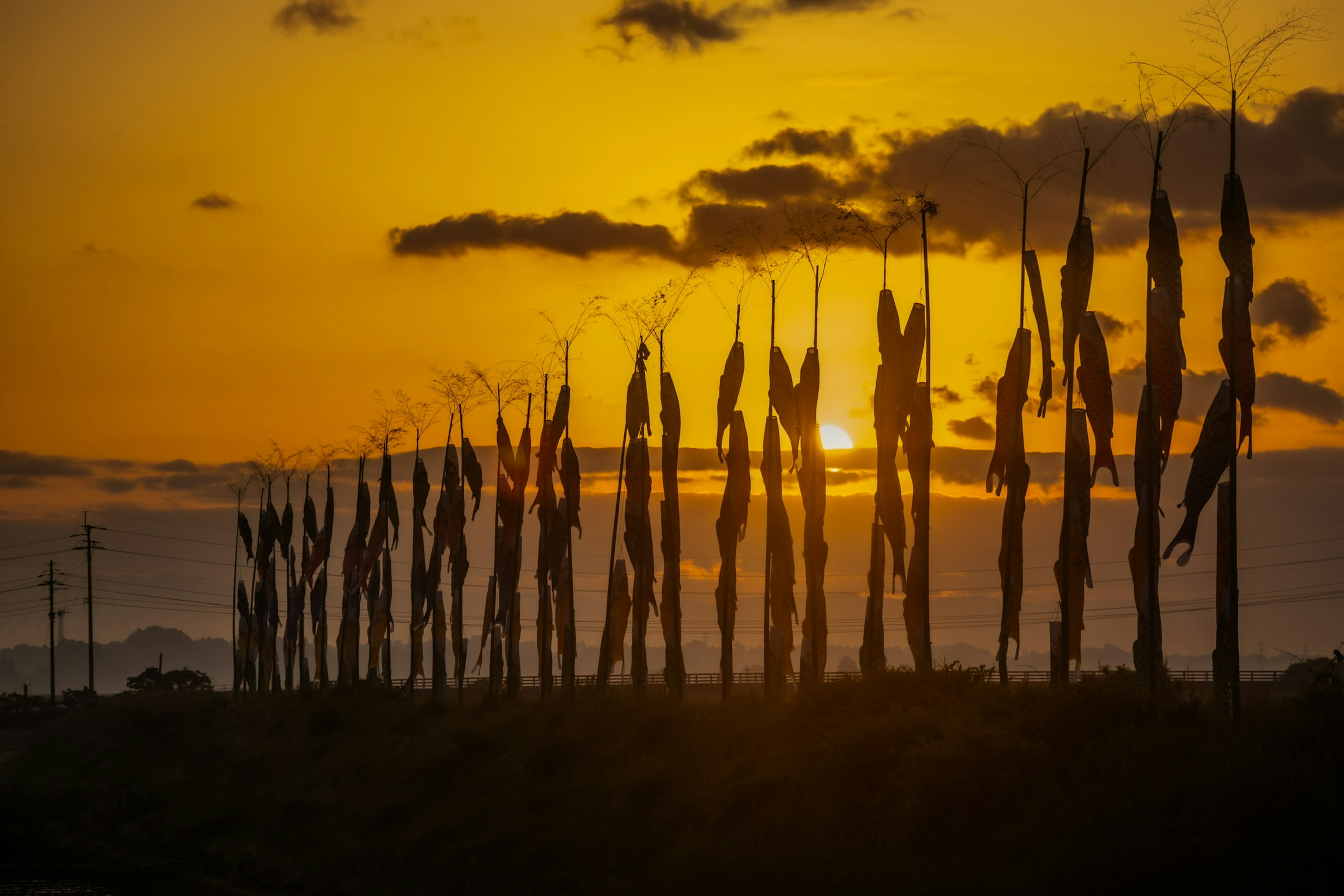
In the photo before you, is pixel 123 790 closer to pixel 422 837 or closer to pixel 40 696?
pixel 422 837

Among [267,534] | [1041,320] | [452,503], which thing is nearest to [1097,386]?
A: [1041,320]

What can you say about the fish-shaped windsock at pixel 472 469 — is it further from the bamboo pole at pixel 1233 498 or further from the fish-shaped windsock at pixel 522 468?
the bamboo pole at pixel 1233 498

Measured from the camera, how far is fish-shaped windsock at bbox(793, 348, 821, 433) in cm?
3881

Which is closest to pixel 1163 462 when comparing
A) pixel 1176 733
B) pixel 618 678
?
pixel 1176 733

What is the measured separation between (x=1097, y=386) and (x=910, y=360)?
19.6 ft

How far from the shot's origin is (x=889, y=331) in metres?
35.7

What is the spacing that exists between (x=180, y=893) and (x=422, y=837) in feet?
19.5

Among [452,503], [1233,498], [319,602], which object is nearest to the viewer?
[1233,498]

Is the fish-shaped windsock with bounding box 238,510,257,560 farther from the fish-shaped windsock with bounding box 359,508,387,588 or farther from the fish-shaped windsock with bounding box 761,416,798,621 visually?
the fish-shaped windsock with bounding box 761,416,798,621

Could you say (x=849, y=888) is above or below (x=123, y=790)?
above

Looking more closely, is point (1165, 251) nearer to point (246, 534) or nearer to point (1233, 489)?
point (1233, 489)

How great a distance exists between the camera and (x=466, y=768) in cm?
3856

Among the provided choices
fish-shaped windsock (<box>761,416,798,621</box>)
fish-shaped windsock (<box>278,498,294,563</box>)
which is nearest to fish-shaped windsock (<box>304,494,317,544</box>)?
fish-shaped windsock (<box>278,498,294,563</box>)

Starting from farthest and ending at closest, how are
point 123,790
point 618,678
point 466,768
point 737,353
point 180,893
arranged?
point 618,678, point 123,790, point 737,353, point 466,768, point 180,893
